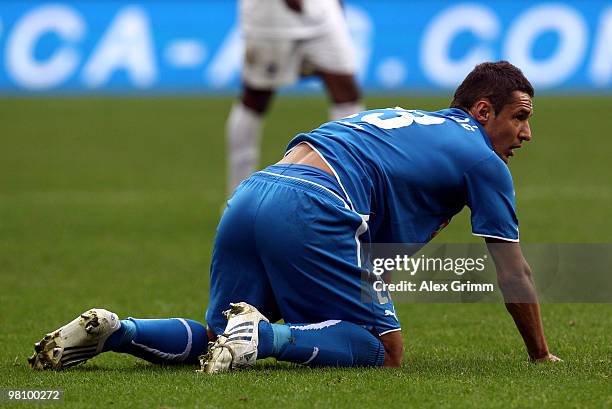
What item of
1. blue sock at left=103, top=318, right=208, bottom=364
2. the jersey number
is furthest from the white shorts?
blue sock at left=103, top=318, right=208, bottom=364

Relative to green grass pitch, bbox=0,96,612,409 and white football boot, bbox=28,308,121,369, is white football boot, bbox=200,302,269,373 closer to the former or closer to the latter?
green grass pitch, bbox=0,96,612,409

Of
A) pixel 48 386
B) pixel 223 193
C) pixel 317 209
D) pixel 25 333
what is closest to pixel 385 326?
pixel 317 209

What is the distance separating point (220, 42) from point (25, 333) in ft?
50.3

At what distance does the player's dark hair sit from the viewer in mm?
5160

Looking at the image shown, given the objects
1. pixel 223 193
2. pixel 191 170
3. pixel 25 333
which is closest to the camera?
pixel 25 333

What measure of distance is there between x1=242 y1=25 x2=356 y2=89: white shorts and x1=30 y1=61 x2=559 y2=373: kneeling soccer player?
4.77 m

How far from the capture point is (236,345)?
482cm

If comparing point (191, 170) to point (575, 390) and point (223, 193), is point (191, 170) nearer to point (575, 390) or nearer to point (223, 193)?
point (223, 193)

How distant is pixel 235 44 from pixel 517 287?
655 inches

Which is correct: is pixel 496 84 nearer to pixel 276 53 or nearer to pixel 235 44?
pixel 276 53

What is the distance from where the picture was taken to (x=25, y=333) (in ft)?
20.3

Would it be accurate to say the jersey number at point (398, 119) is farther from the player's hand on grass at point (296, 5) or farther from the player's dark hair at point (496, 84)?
the player's hand on grass at point (296, 5)

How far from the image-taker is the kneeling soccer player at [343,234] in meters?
4.95

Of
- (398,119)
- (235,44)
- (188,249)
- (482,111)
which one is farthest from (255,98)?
(235,44)
